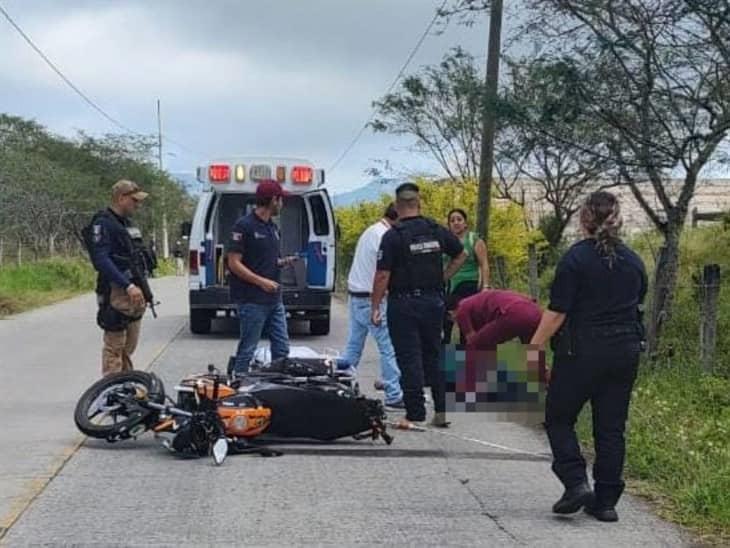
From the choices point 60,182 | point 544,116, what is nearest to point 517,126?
point 544,116

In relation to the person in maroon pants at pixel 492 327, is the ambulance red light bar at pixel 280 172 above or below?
above

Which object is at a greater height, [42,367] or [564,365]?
[564,365]

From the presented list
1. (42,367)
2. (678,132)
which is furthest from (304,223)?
(678,132)

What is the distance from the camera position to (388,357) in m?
8.98

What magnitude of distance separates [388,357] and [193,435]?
2.37m

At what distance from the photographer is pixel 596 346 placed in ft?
18.6

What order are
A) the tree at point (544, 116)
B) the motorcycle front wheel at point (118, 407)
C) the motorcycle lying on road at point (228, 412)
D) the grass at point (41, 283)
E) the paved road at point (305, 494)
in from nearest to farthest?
the paved road at point (305, 494) → the motorcycle lying on road at point (228, 412) → the motorcycle front wheel at point (118, 407) → the tree at point (544, 116) → the grass at point (41, 283)

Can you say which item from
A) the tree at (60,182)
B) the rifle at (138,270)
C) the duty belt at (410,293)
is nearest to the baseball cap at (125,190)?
the rifle at (138,270)

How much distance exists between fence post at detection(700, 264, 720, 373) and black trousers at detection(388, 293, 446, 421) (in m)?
2.69

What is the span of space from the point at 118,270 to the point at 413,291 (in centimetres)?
238

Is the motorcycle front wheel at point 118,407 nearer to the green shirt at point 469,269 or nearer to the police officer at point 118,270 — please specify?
the police officer at point 118,270

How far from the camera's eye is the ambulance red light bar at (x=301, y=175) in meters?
14.5

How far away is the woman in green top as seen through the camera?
34.3 feet

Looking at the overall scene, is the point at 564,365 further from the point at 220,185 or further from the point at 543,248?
the point at 543,248
